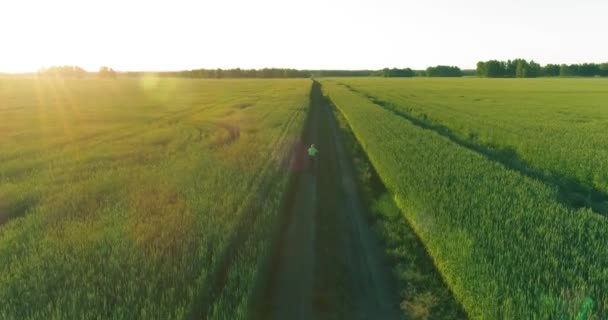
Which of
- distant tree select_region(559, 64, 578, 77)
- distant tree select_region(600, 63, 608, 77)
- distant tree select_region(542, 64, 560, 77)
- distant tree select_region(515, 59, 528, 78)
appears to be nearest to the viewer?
distant tree select_region(515, 59, 528, 78)

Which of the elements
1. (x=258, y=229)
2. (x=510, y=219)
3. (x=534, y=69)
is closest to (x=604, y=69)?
(x=534, y=69)

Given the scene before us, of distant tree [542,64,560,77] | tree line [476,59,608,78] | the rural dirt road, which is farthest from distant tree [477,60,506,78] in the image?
the rural dirt road

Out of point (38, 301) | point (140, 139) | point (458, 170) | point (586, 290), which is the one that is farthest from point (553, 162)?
point (140, 139)

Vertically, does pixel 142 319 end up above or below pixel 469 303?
above

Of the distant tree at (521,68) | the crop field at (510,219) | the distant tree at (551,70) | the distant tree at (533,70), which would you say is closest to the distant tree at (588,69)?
the distant tree at (551,70)

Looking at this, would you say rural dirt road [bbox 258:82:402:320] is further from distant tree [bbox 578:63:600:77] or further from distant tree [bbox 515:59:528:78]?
distant tree [bbox 578:63:600:77]

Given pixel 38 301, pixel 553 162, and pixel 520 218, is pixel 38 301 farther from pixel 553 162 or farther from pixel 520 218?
pixel 553 162
